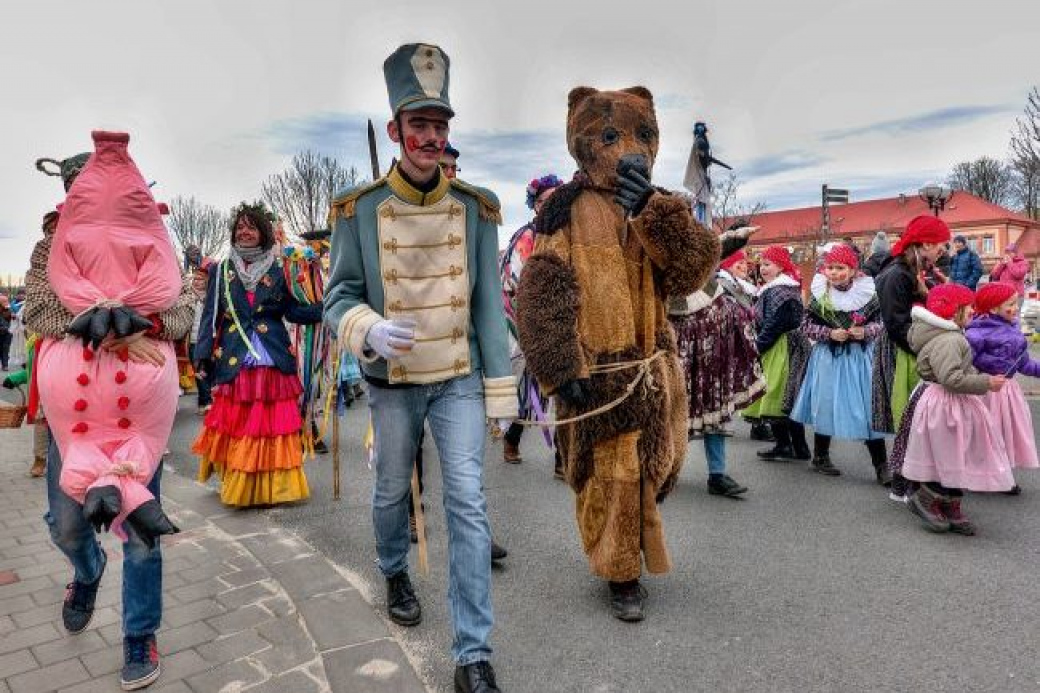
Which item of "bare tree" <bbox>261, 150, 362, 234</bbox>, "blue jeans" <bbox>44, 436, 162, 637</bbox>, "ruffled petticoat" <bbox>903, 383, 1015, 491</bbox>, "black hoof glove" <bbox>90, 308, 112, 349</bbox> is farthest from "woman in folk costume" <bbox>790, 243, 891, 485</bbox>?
"bare tree" <bbox>261, 150, 362, 234</bbox>

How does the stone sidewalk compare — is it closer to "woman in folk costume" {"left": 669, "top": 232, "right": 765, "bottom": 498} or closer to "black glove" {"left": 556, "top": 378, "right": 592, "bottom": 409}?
"black glove" {"left": 556, "top": 378, "right": 592, "bottom": 409}

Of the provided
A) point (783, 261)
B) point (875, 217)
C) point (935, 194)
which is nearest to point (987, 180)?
point (875, 217)

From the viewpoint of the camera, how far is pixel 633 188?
317 centimetres

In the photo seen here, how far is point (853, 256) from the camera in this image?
5.83 metres

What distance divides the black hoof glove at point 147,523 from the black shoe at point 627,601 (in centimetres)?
186

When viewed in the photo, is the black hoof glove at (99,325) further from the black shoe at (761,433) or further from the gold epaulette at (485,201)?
the black shoe at (761,433)

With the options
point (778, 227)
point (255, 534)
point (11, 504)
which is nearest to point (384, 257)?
point (255, 534)

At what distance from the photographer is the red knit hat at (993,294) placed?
4652mm

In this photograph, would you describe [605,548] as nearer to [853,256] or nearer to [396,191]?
[396,191]

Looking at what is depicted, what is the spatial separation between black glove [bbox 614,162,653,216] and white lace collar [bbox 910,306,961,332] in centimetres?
244

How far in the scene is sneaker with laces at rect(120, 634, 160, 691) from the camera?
2.68 meters

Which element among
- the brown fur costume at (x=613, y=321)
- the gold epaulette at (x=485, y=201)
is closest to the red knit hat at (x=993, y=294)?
the brown fur costume at (x=613, y=321)

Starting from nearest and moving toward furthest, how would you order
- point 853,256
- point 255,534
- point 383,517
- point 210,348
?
point 383,517, point 255,534, point 210,348, point 853,256

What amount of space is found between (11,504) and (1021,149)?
64.5 ft
